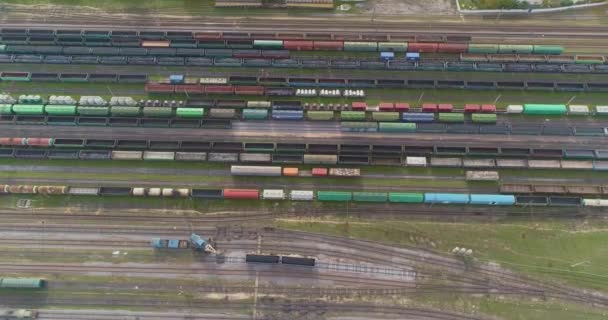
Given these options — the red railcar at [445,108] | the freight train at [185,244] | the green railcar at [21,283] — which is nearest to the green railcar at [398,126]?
the red railcar at [445,108]

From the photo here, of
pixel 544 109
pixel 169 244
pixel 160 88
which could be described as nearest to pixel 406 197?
pixel 544 109

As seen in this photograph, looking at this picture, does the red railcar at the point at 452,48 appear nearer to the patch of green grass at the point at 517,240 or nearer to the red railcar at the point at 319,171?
the patch of green grass at the point at 517,240

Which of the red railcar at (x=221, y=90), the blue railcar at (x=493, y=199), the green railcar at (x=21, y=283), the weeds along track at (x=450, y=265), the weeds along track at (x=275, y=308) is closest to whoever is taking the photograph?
the weeds along track at (x=275, y=308)

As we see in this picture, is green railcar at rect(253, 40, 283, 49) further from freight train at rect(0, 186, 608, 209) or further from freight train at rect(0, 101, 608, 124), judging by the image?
freight train at rect(0, 186, 608, 209)

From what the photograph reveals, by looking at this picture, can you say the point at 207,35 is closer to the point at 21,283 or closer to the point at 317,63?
the point at 317,63

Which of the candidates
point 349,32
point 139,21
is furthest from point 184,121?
point 349,32

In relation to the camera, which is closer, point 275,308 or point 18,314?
point 18,314
